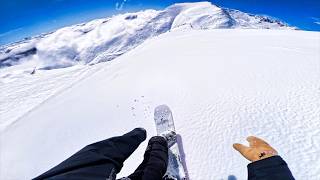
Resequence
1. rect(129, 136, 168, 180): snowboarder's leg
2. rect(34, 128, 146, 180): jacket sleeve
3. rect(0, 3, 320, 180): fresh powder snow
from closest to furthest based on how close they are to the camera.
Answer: rect(34, 128, 146, 180): jacket sleeve → rect(129, 136, 168, 180): snowboarder's leg → rect(0, 3, 320, 180): fresh powder snow

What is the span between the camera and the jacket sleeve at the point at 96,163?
1920 millimetres

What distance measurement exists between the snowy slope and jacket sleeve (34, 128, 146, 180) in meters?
1.60

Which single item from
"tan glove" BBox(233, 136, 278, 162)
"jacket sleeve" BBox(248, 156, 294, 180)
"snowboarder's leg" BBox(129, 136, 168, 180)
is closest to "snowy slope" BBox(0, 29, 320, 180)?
"tan glove" BBox(233, 136, 278, 162)

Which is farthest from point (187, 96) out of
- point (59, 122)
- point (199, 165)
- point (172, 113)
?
point (59, 122)

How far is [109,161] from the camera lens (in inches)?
88.7

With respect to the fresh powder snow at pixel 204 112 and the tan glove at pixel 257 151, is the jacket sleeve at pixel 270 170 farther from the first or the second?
the fresh powder snow at pixel 204 112

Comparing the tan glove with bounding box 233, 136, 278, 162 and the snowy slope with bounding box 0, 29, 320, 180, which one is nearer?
the tan glove with bounding box 233, 136, 278, 162

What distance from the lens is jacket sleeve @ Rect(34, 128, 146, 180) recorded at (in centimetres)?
192

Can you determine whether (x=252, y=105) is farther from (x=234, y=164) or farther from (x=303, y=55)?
(x=303, y=55)

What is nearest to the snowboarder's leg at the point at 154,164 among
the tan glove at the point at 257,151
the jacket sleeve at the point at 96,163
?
the jacket sleeve at the point at 96,163

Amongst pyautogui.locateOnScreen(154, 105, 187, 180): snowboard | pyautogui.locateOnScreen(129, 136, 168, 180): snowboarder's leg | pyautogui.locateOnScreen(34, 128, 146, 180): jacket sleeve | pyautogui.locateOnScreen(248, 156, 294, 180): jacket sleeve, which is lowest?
pyautogui.locateOnScreen(154, 105, 187, 180): snowboard

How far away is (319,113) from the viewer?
4535 millimetres

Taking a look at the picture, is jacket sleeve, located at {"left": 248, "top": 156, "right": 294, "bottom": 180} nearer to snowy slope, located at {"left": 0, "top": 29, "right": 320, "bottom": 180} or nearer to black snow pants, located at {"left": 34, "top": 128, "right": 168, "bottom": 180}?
black snow pants, located at {"left": 34, "top": 128, "right": 168, "bottom": 180}

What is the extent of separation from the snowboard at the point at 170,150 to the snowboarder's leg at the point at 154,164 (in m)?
0.26
